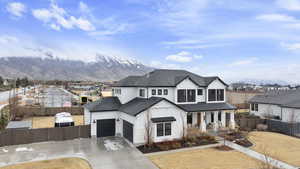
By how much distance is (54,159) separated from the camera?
50.2 ft

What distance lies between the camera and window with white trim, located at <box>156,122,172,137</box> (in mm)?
19453

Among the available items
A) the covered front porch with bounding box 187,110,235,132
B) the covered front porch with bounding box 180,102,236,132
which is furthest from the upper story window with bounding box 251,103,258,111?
the covered front porch with bounding box 187,110,235,132

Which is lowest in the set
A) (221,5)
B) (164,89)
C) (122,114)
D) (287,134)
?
(287,134)

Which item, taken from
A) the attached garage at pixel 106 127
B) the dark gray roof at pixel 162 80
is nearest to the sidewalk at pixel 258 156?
the dark gray roof at pixel 162 80

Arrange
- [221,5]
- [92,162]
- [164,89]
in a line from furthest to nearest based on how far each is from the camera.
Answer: [164,89]
[221,5]
[92,162]

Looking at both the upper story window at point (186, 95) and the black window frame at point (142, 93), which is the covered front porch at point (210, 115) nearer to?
the upper story window at point (186, 95)

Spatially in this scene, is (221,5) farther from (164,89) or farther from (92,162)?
(92,162)

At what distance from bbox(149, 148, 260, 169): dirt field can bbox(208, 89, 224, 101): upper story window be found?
30.5 ft

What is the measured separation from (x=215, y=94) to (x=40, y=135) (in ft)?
67.0

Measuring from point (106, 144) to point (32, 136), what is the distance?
7315 millimetres

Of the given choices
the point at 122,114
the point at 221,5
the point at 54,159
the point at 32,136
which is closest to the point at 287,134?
the point at 221,5

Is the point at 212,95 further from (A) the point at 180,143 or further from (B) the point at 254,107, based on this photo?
(B) the point at 254,107

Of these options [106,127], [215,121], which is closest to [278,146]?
[215,121]

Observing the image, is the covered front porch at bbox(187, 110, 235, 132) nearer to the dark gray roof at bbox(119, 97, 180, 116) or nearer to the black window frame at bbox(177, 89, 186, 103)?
the black window frame at bbox(177, 89, 186, 103)
